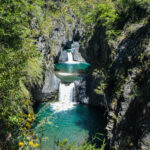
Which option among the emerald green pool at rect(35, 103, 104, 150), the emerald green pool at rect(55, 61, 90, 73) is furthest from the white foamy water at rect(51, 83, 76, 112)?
the emerald green pool at rect(55, 61, 90, 73)

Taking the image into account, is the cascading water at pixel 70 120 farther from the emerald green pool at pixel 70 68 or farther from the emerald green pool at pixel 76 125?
the emerald green pool at pixel 70 68

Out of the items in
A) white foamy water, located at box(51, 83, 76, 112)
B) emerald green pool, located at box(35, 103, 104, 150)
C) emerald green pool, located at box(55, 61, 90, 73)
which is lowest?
emerald green pool, located at box(35, 103, 104, 150)

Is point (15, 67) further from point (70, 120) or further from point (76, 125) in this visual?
point (70, 120)

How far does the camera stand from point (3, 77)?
7.38ft

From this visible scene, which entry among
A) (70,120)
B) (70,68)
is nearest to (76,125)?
(70,120)

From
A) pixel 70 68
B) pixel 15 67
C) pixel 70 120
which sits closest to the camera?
pixel 15 67

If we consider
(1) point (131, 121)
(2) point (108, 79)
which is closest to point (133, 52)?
(2) point (108, 79)

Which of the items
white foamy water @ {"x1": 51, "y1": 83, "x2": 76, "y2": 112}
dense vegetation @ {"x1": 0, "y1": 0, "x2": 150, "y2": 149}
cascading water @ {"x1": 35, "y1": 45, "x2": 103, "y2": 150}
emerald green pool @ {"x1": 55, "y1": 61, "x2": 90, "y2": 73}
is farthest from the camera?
emerald green pool @ {"x1": 55, "y1": 61, "x2": 90, "y2": 73}

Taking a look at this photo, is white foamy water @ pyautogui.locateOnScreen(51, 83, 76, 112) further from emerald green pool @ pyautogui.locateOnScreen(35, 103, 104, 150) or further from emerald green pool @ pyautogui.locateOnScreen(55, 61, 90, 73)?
emerald green pool @ pyautogui.locateOnScreen(55, 61, 90, 73)

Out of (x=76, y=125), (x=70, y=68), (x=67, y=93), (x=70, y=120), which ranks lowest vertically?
(x=76, y=125)

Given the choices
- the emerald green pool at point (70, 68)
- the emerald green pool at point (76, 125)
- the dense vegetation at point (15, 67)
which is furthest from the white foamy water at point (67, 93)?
the dense vegetation at point (15, 67)

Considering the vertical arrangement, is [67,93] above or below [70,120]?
above

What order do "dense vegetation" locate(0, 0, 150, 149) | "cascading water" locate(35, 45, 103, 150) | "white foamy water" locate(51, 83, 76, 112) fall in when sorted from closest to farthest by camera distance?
1. "dense vegetation" locate(0, 0, 150, 149)
2. "cascading water" locate(35, 45, 103, 150)
3. "white foamy water" locate(51, 83, 76, 112)

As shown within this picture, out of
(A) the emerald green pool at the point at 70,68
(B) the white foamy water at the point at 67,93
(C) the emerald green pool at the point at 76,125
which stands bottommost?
(C) the emerald green pool at the point at 76,125
